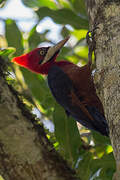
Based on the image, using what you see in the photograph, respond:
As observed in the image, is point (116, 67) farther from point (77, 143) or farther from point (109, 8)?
point (77, 143)

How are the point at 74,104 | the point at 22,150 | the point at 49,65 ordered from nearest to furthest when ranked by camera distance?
the point at 22,150 → the point at 74,104 → the point at 49,65

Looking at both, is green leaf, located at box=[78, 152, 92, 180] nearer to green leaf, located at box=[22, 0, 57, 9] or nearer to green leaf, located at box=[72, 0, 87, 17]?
green leaf, located at box=[72, 0, 87, 17]

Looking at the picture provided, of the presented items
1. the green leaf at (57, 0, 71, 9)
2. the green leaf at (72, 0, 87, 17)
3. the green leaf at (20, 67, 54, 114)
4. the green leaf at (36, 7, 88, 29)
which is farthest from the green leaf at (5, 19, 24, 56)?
the green leaf at (72, 0, 87, 17)

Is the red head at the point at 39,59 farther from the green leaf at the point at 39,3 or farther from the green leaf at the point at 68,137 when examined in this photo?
the green leaf at the point at 68,137

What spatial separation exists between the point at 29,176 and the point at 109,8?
1157 millimetres

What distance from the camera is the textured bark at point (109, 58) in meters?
1.55

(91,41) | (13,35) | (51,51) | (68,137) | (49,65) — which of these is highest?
(91,41)

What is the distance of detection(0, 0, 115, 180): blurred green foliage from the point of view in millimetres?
2625

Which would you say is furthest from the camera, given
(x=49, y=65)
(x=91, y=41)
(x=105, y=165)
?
(x=49, y=65)

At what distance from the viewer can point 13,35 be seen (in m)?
3.47

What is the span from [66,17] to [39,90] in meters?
0.80

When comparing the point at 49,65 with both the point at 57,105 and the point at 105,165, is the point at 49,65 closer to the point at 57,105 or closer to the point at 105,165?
the point at 57,105

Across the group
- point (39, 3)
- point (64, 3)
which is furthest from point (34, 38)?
point (64, 3)

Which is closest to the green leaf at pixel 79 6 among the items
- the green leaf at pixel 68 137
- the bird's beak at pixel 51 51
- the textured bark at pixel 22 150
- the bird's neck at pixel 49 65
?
the bird's beak at pixel 51 51
